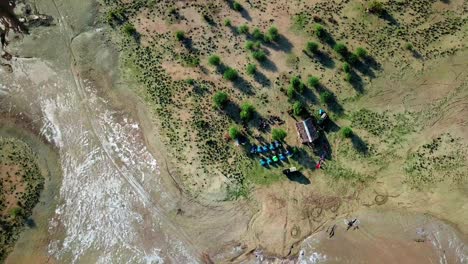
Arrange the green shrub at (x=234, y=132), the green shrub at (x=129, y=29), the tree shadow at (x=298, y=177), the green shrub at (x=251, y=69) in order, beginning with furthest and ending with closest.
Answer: the green shrub at (x=129, y=29) → the green shrub at (x=251, y=69) → the green shrub at (x=234, y=132) → the tree shadow at (x=298, y=177)

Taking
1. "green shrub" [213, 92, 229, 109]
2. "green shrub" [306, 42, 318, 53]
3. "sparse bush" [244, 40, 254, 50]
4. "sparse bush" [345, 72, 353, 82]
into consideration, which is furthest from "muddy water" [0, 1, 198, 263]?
"sparse bush" [345, 72, 353, 82]

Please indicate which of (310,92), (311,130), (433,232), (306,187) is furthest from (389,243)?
(310,92)

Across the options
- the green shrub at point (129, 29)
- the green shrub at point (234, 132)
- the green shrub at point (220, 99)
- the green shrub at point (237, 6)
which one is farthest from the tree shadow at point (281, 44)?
the green shrub at point (129, 29)

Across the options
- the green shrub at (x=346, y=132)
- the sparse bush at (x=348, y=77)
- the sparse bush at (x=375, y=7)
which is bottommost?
the green shrub at (x=346, y=132)

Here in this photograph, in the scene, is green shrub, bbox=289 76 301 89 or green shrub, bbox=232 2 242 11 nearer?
green shrub, bbox=289 76 301 89

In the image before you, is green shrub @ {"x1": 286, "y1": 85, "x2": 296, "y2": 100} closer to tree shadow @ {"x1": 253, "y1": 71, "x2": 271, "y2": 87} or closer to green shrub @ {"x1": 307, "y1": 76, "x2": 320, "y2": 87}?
green shrub @ {"x1": 307, "y1": 76, "x2": 320, "y2": 87}

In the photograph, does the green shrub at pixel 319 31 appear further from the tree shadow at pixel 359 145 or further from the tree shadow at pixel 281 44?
the tree shadow at pixel 359 145
